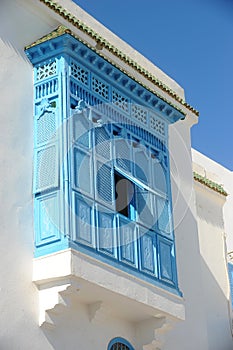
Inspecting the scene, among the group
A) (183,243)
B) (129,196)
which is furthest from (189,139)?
(129,196)

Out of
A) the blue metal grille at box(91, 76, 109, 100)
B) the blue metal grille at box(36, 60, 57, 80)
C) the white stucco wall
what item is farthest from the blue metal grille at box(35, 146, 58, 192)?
the white stucco wall

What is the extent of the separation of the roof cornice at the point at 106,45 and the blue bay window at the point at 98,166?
707 millimetres

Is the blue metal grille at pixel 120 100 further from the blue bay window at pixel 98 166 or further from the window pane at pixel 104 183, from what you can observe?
the window pane at pixel 104 183

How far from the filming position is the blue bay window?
327 inches

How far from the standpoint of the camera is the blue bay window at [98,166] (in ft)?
27.3

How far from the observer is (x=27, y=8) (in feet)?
30.5

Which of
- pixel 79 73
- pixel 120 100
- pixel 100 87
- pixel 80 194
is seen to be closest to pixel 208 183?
pixel 120 100

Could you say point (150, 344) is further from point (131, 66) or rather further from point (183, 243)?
point (131, 66)

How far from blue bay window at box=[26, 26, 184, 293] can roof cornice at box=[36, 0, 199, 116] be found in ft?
2.32

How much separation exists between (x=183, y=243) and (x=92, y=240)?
2.95 meters

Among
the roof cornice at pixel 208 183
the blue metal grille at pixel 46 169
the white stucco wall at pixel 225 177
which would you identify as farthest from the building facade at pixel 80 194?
the white stucco wall at pixel 225 177

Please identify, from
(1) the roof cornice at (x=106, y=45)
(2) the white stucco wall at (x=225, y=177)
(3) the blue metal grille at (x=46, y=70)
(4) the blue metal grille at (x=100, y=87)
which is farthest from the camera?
(2) the white stucco wall at (x=225, y=177)

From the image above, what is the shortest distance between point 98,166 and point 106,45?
6.38 feet

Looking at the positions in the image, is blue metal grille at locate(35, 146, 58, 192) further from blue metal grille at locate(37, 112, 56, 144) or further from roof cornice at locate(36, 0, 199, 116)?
roof cornice at locate(36, 0, 199, 116)
